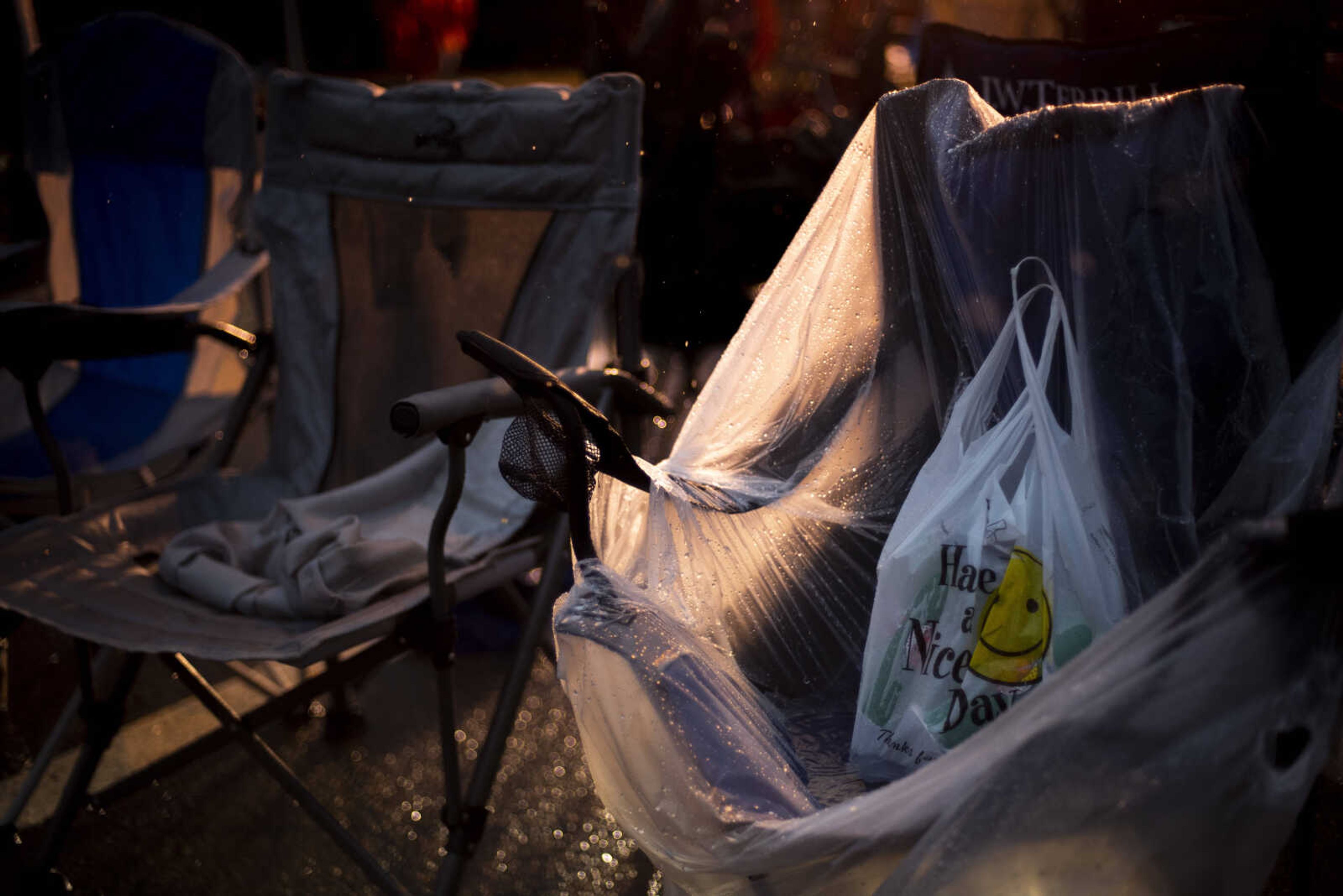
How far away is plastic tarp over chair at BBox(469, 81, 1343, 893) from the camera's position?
1.90ft

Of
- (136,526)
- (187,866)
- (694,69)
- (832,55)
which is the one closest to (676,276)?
(694,69)

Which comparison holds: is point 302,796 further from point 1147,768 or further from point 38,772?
point 1147,768

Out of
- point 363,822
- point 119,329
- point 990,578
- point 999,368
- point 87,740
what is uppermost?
point 999,368

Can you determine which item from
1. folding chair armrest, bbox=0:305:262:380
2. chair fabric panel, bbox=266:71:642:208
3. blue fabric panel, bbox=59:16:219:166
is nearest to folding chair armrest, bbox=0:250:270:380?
folding chair armrest, bbox=0:305:262:380

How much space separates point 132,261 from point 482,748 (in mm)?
1606

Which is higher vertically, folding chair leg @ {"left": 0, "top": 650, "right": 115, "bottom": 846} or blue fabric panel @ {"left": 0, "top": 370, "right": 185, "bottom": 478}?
blue fabric panel @ {"left": 0, "top": 370, "right": 185, "bottom": 478}

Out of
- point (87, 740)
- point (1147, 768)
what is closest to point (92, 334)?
point (87, 740)

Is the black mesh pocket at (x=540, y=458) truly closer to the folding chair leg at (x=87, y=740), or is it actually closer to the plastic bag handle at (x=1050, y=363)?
the plastic bag handle at (x=1050, y=363)

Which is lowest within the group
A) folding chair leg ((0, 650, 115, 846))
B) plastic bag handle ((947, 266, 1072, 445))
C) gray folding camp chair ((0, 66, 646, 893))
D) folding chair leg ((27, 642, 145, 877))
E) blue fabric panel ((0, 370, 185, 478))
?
folding chair leg ((0, 650, 115, 846))

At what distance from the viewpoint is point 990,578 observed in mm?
886

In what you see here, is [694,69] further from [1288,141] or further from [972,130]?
[1288,141]

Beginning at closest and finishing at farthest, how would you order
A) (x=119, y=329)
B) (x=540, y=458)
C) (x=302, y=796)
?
(x=540, y=458), (x=302, y=796), (x=119, y=329)

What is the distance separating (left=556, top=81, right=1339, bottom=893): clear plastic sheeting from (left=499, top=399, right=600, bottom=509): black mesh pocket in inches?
3.5

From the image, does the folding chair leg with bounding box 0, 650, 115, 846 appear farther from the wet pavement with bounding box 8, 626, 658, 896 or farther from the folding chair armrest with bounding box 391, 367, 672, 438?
the folding chair armrest with bounding box 391, 367, 672, 438
